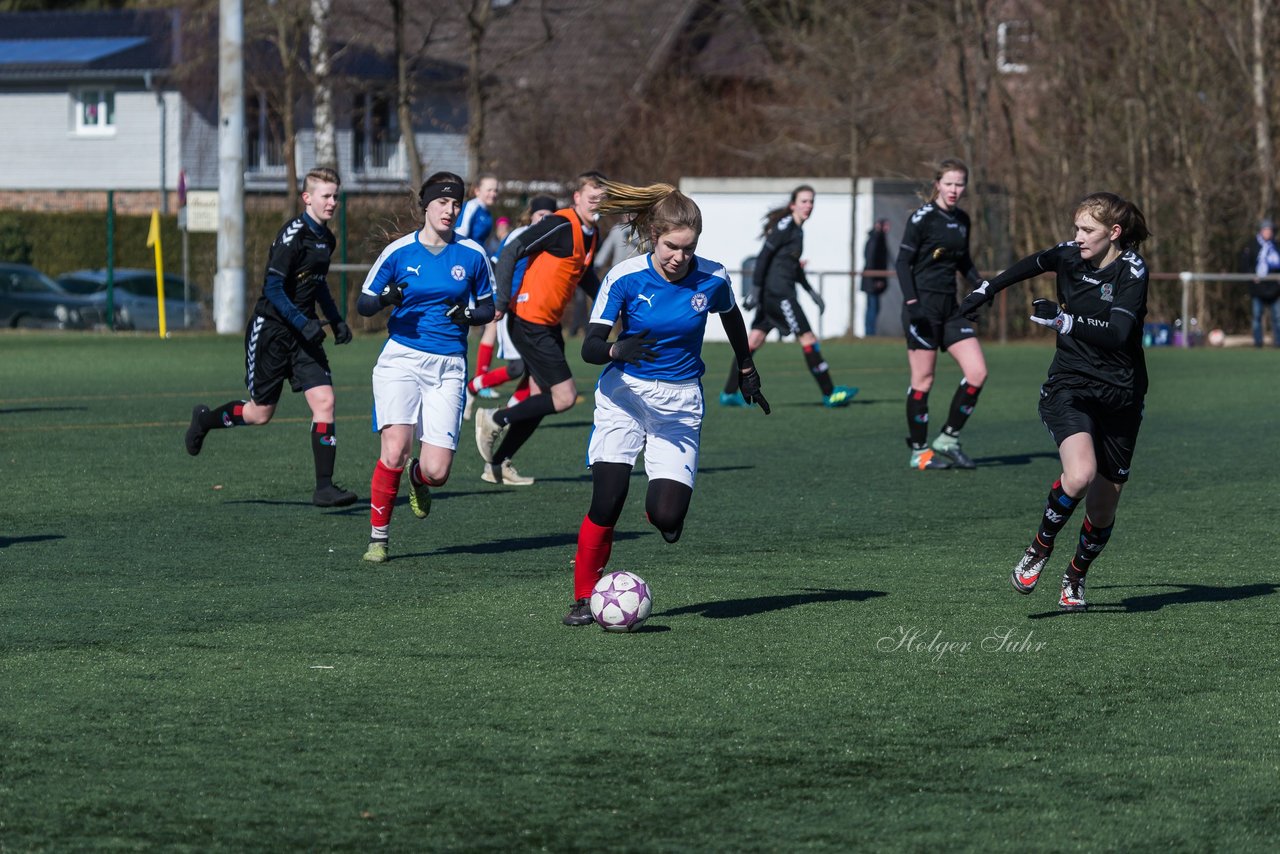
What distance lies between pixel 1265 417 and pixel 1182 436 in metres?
2.22

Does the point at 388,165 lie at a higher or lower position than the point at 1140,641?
higher

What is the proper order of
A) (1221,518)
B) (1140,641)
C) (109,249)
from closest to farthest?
(1140,641) → (1221,518) → (109,249)

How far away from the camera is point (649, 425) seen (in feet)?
25.5

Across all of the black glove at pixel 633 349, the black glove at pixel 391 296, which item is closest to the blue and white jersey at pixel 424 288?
the black glove at pixel 391 296

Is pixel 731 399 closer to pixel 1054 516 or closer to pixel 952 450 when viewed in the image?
pixel 952 450

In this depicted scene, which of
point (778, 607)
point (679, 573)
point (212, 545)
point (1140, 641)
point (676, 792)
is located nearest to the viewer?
point (676, 792)

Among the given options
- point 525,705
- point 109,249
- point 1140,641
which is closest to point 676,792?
point 525,705

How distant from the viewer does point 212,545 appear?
32.5 feet

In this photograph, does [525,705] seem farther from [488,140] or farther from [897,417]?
[488,140]

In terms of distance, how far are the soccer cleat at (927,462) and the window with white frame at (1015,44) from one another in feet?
78.7

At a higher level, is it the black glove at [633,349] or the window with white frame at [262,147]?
the window with white frame at [262,147]

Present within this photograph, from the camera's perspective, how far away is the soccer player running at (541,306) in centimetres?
1212

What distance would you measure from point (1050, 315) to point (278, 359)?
5369mm

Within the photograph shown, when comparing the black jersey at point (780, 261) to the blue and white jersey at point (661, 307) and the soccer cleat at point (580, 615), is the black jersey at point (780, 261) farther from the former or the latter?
the soccer cleat at point (580, 615)
